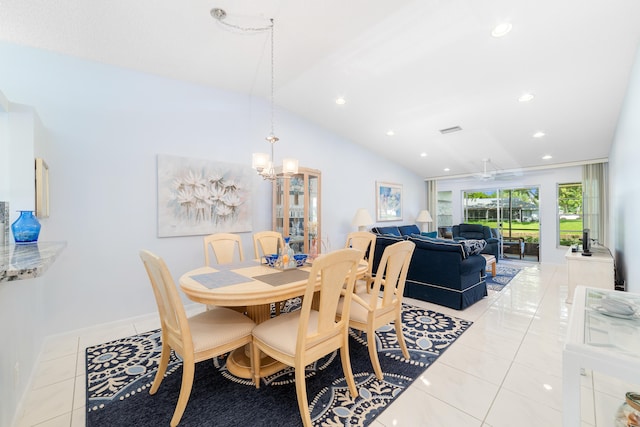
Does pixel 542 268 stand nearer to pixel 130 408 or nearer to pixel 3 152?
Result: pixel 130 408

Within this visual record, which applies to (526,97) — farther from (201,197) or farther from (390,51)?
(201,197)

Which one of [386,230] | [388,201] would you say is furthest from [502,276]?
[388,201]

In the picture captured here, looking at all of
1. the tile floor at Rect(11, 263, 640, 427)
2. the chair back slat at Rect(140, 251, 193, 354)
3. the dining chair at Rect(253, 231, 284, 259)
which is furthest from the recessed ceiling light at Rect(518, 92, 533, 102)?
the chair back slat at Rect(140, 251, 193, 354)

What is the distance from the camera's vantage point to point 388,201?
262 inches

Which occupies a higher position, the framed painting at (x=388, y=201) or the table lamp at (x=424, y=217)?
the framed painting at (x=388, y=201)

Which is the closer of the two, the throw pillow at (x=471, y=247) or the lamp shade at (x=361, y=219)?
the throw pillow at (x=471, y=247)

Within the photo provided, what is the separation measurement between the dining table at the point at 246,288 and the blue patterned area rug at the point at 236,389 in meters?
0.11

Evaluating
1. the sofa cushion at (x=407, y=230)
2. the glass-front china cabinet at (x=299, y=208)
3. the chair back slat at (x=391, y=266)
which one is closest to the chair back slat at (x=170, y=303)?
the chair back slat at (x=391, y=266)

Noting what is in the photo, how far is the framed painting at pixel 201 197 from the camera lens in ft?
10.6

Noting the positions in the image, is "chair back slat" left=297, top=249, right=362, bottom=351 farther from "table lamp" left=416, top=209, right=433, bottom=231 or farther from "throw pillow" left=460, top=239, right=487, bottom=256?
"table lamp" left=416, top=209, right=433, bottom=231

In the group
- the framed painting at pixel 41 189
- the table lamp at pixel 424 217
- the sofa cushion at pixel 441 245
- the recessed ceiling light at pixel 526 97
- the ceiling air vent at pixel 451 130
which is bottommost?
the sofa cushion at pixel 441 245

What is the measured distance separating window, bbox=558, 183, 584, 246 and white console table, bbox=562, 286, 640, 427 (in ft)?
20.9

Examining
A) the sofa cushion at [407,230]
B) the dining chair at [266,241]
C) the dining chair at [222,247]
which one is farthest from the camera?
the sofa cushion at [407,230]

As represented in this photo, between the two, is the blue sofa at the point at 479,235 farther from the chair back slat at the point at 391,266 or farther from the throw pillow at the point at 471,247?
the chair back slat at the point at 391,266
